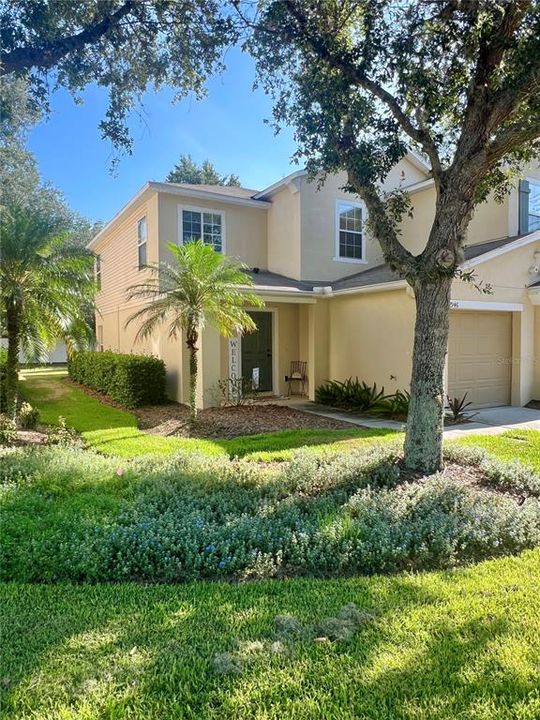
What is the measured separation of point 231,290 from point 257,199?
6.43m

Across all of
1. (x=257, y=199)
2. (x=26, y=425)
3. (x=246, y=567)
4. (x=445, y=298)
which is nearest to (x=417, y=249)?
(x=257, y=199)

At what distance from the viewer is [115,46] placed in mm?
6414

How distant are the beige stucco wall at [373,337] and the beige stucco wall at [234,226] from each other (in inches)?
129

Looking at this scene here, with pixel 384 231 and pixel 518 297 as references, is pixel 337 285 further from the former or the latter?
pixel 384 231

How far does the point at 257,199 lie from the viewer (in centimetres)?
1492

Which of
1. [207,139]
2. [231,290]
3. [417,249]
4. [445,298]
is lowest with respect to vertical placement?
[445,298]

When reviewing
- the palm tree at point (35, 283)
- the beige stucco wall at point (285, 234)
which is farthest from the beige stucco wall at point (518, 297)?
the palm tree at point (35, 283)

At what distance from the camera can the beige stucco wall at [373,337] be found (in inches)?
437

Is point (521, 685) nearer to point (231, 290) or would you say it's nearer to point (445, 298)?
point (445, 298)

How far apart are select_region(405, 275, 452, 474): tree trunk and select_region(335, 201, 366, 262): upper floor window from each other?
9.05 m

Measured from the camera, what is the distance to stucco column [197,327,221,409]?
1148 cm

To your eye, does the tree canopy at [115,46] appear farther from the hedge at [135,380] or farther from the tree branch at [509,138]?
the hedge at [135,380]

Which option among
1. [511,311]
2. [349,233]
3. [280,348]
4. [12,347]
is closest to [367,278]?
[349,233]

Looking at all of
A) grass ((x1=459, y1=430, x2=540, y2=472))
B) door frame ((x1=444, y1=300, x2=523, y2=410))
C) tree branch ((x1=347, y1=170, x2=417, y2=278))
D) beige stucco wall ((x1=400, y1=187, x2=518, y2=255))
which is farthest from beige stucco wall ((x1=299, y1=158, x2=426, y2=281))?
tree branch ((x1=347, y1=170, x2=417, y2=278))
